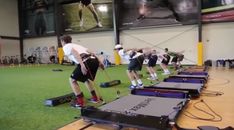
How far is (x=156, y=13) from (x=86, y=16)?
16.7 ft

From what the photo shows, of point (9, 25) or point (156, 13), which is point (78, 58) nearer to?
point (156, 13)

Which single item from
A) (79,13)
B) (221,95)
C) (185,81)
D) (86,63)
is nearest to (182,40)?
(79,13)

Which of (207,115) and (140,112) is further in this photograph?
(207,115)

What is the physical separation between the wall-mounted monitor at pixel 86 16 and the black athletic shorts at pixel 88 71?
11.9 meters

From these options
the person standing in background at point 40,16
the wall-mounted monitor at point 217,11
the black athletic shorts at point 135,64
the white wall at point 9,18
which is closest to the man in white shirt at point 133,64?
the black athletic shorts at point 135,64

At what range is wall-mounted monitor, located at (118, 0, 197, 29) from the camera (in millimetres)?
13383

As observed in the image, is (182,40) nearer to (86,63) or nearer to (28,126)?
(86,63)

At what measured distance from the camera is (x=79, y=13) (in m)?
17.1

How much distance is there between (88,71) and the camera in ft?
13.5

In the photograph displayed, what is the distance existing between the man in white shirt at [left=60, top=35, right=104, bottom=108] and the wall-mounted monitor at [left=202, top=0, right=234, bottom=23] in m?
10.2

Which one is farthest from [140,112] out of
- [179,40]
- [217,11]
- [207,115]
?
[179,40]

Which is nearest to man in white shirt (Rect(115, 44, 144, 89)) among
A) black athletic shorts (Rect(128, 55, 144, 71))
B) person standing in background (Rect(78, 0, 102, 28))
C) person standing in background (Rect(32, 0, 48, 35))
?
black athletic shorts (Rect(128, 55, 144, 71))

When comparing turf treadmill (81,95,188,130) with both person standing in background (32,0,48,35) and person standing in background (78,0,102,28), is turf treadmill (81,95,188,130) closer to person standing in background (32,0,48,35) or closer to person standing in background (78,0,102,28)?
person standing in background (78,0,102,28)

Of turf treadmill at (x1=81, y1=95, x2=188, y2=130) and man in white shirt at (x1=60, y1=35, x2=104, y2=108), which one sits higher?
man in white shirt at (x1=60, y1=35, x2=104, y2=108)
